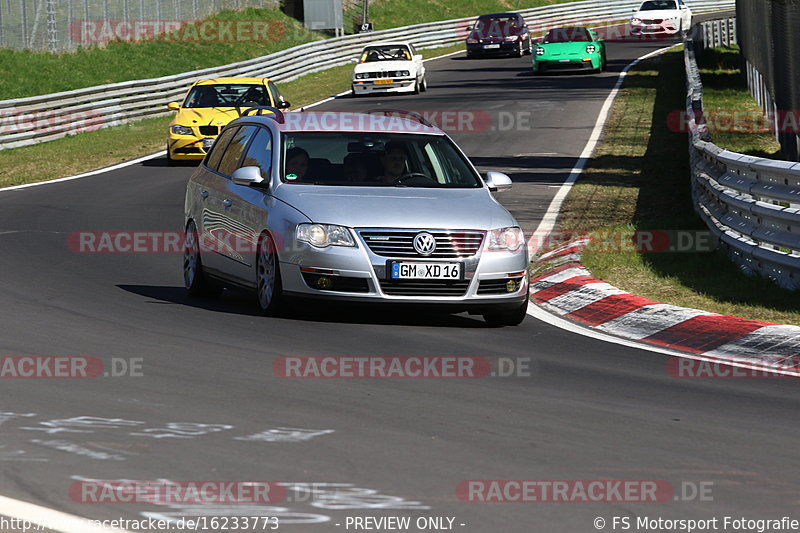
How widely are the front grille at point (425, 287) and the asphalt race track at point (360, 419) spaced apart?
28 cm

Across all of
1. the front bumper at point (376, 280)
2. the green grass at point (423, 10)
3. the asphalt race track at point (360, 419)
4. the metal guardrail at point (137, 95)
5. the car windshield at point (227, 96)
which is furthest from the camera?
the green grass at point (423, 10)

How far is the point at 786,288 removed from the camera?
451 inches

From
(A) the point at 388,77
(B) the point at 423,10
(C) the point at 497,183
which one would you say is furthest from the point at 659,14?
(C) the point at 497,183

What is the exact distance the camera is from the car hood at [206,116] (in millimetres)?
25312

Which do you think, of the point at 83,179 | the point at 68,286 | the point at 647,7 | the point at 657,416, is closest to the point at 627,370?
the point at 657,416

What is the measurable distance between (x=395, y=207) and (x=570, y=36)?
34505mm

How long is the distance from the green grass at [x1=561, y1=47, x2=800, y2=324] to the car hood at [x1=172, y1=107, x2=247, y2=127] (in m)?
6.56

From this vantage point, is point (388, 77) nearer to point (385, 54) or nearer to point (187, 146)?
point (385, 54)

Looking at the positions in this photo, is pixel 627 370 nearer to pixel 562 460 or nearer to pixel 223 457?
pixel 562 460

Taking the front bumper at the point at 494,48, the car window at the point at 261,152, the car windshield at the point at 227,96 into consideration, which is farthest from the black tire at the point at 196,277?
the front bumper at the point at 494,48

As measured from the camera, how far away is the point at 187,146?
25469 millimetres

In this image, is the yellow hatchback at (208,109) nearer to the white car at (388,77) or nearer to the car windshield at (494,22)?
the white car at (388,77)

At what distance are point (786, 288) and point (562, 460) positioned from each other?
579 centimetres

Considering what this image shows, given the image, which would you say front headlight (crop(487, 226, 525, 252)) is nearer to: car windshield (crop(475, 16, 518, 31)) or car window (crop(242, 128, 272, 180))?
car window (crop(242, 128, 272, 180))
